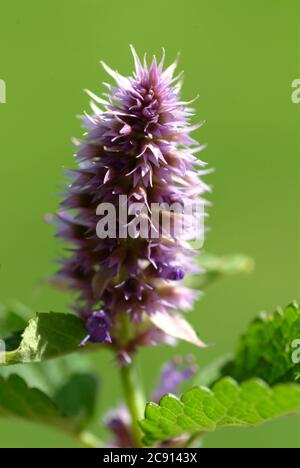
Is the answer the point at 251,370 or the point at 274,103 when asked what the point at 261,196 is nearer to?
the point at 274,103

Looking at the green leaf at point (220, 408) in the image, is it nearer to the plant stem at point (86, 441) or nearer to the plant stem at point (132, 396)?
the plant stem at point (132, 396)

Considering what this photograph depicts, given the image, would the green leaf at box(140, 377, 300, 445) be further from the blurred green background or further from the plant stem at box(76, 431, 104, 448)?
the blurred green background

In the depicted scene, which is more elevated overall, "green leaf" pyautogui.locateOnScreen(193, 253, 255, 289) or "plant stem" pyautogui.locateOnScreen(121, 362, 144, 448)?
"green leaf" pyautogui.locateOnScreen(193, 253, 255, 289)

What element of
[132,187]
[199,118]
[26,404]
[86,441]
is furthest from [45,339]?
[199,118]

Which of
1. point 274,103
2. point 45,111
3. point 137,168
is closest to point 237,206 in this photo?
point 274,103

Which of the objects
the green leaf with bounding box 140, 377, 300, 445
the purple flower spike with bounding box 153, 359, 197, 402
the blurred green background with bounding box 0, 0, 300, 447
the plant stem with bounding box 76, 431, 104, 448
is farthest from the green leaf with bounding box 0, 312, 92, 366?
the blurred green background with bounding box 0, 0, 300, 447

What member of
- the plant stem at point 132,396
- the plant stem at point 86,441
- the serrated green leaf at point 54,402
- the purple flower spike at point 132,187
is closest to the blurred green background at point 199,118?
the serrated green leaf at point 54,402
